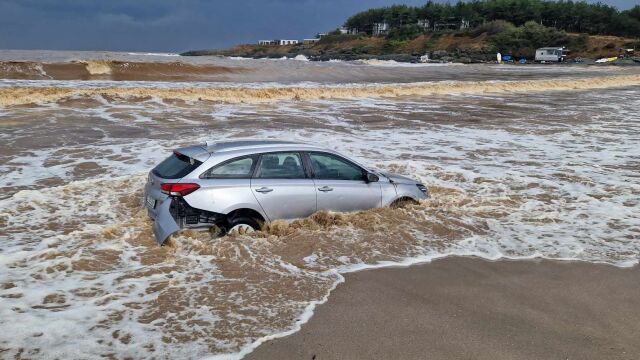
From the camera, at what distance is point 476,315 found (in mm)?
5539

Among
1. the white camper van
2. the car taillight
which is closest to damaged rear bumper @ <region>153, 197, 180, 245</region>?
the car taillight

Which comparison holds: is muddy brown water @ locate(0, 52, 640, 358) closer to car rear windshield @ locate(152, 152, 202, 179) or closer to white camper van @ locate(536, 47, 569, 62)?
car rear windshield @ locate(152, 152, 202, 179)

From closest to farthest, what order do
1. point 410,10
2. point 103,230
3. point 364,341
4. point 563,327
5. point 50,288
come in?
point 364,341 < point 563,327 < point 50,288 < point 103,230 < point 410,10

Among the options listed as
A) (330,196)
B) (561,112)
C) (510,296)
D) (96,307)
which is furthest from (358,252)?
(561,112)

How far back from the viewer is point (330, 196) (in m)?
8.09

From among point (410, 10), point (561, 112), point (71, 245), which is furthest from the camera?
point (410, 10)

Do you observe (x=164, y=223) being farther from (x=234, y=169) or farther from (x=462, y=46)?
(x=462, y=46)

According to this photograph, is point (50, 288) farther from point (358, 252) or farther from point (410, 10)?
point (410, 10)

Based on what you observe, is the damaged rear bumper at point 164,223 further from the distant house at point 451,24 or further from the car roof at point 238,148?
the distant house at point 451,24

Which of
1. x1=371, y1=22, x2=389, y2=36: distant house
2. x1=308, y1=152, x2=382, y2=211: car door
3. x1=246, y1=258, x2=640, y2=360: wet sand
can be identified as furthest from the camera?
x1=371, y1=22, x2=389, y2=36: distant house

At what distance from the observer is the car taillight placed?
277 inches

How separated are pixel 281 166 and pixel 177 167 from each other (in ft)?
4.66

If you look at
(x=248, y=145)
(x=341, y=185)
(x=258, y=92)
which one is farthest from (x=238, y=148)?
(x=258, y=92)

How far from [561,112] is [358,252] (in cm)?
2370
